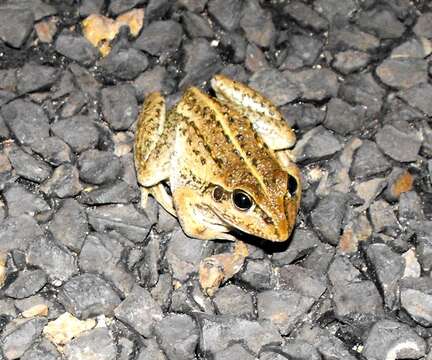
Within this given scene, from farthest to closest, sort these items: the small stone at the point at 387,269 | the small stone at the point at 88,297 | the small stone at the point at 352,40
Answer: the small stone at the point at 352,40 → the small stone at the point at 387,269 → the small stone at the point at 88,297

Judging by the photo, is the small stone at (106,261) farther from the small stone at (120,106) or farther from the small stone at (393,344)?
the small stone at (393,344)

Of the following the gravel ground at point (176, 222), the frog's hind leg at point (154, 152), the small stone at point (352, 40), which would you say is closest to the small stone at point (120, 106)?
the gravel ground at point (176, 222)

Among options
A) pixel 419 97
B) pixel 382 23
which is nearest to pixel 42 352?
pixel 419 97

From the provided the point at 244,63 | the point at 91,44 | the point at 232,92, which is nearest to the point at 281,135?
the point at 232,92

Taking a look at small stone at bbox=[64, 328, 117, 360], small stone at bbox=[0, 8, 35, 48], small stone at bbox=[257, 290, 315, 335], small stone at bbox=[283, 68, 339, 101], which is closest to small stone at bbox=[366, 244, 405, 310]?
small stone at bbox=[257, 290, 315, 335]

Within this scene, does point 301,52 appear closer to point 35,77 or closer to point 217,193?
point 217,193

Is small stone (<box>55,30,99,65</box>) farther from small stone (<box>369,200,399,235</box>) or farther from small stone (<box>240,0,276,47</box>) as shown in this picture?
small stone (<box>369,200,399,235</box>)
